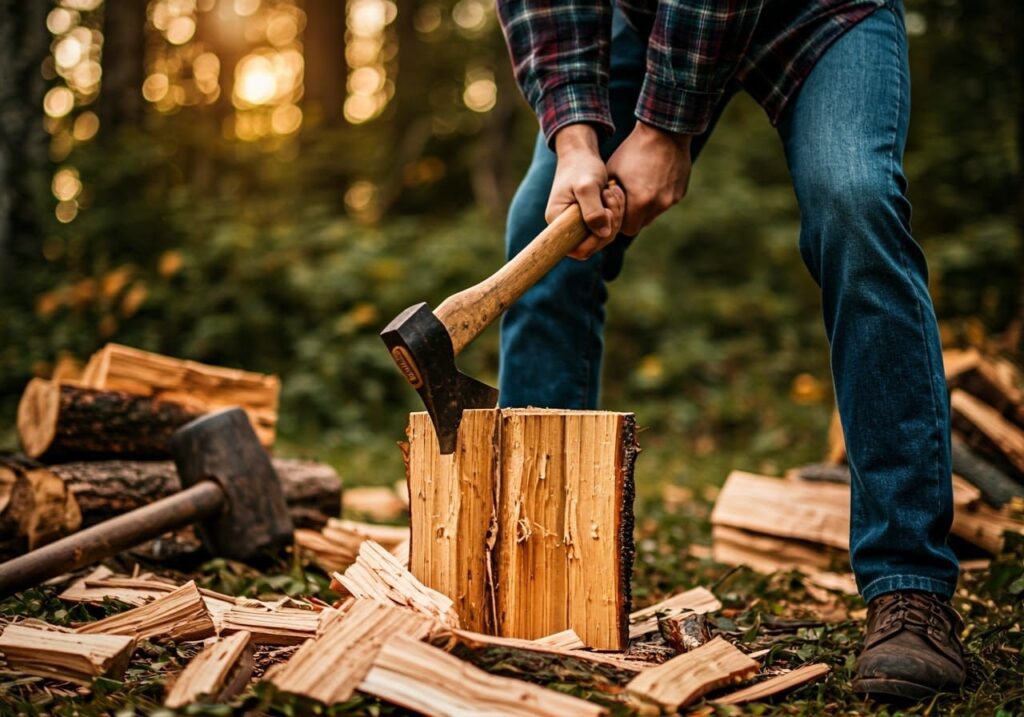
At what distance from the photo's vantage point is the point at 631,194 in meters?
2.05

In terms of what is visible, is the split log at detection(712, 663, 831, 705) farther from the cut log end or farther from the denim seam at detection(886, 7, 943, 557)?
the cut log end

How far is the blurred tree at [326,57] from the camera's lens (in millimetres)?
10188

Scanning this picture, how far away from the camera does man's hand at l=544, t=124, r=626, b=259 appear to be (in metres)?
1.98

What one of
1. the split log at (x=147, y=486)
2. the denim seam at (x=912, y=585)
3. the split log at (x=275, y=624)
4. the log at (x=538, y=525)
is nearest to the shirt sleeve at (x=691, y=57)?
the log at (x=538, y=525)

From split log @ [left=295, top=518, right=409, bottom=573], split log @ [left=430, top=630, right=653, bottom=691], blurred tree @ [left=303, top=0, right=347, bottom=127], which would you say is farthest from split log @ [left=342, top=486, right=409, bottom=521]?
blurred tree @ [left=303, top=0, right=347, bottom=127]

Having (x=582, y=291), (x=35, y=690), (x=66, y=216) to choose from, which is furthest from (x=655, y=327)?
(x=35, y=690)

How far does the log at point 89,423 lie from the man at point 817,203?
1.53 m

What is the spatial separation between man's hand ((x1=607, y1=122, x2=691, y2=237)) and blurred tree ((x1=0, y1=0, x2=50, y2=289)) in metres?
5.47

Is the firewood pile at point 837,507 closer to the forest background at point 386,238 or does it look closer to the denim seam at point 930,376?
the denim seam at point 930,376

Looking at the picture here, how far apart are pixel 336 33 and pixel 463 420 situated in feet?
31.7

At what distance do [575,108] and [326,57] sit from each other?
352 inches

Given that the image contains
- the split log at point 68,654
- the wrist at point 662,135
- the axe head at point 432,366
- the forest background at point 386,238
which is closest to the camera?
the split log at point 68,654

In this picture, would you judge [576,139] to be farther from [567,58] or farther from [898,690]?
[898,690]

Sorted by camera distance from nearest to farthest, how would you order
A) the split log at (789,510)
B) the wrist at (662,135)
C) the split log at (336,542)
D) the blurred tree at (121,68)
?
the wrist at (662,135) < the split log at (336,542) < the split log at (789,510) < the blurred tree at (121,68)
